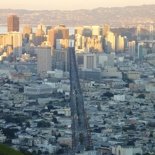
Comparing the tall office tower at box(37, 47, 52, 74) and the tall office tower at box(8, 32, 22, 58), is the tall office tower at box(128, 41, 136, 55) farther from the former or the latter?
the tall office tower at box(37, 47, 52, 74)

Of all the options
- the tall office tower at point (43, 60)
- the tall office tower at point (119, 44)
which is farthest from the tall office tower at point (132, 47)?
the tall office tower at point (43, 60)

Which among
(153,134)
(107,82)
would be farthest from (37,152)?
(107,82)

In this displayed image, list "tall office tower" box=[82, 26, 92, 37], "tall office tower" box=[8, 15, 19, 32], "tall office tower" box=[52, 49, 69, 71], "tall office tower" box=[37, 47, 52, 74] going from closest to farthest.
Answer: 1. "tall office tower" box=[37, 47, 52, 74]
2. "tall office tower" box=[52, 49, 69, 71]
3. "tall office tower" box=[8, 15, 19, 32]
4. "tall office tower" box=[82, 26, 92, 37]

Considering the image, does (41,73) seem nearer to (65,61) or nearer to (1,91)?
(65,61)

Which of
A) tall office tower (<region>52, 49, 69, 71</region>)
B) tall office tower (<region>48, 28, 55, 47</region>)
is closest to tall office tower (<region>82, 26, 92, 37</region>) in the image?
tall office tower (<region>48, 28, 55, 47</region>)

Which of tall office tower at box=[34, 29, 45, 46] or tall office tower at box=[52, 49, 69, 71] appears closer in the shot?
tall office tower at box=[52, 49, 69, 71]

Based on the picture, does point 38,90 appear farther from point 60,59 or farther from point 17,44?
point 17,44

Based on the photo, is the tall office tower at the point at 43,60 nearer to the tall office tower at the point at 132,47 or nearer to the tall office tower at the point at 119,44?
the tall office tower at the point at 132,47
